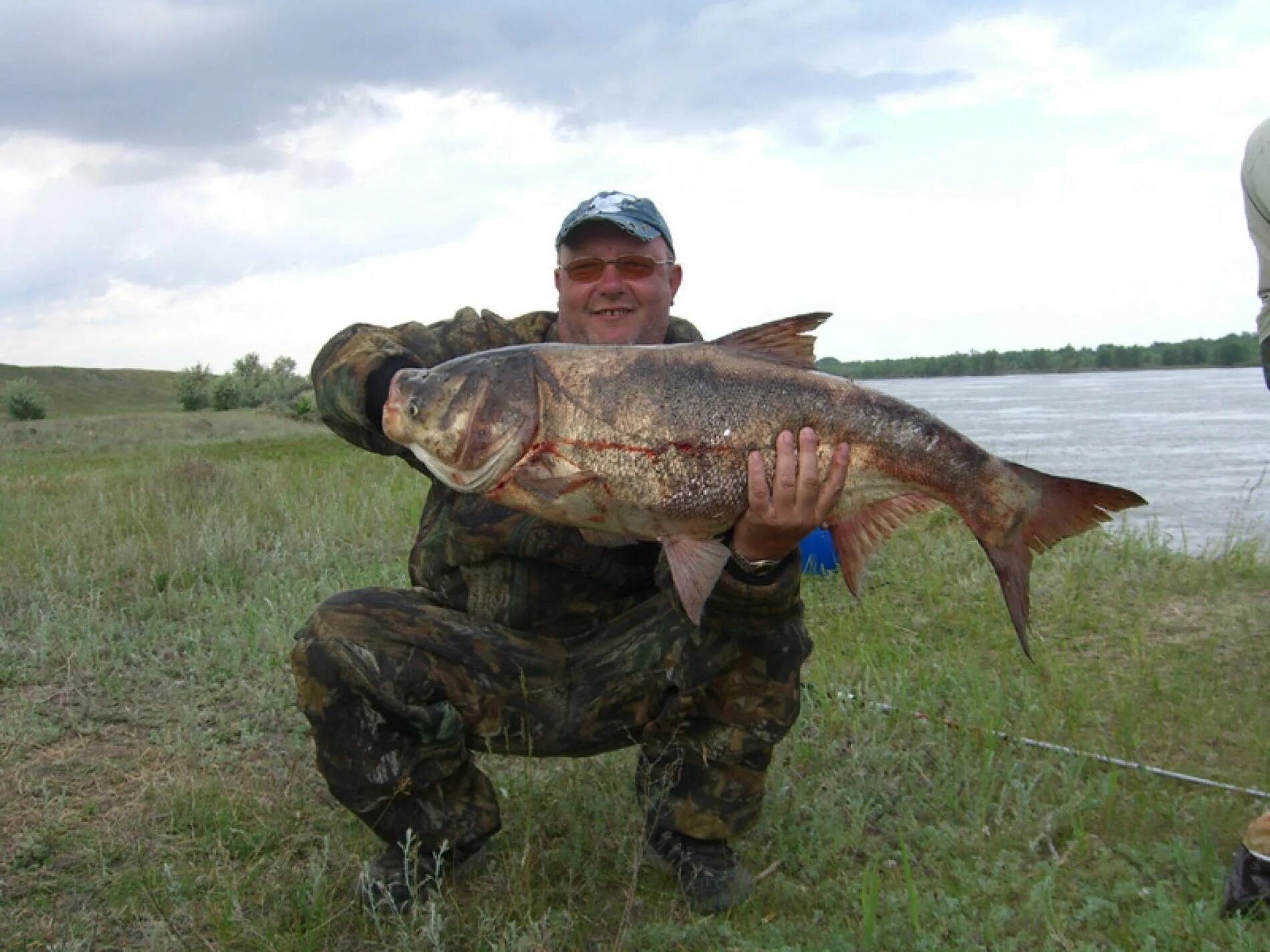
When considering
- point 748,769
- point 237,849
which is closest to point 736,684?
point 748,769

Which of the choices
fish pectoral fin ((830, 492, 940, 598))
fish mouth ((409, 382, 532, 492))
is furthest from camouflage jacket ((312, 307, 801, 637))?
fish mouth ((409, 382, 532, 492))

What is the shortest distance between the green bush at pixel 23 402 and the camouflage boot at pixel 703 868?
165 feet

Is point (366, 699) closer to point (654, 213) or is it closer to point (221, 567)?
point (654, 213)

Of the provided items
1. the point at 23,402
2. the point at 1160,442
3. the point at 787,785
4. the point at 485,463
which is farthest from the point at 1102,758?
the point at 23,402

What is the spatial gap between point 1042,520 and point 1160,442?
567 inches

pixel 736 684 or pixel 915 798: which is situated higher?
pixel 736 684

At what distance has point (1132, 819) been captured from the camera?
11.8 ft

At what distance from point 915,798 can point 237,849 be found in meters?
2.31

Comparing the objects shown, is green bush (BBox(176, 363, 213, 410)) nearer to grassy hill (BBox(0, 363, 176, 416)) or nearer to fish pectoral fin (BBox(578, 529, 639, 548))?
grassy hill (BBox(0, 363, 176, 416))

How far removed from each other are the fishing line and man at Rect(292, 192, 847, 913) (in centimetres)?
106

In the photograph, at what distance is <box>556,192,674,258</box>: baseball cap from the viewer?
3783 mm

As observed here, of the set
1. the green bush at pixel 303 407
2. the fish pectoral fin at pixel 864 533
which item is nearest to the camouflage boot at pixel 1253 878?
the fish pectoral fin at pixel 864 533

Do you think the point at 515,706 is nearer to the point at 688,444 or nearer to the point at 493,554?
the point at 493,554

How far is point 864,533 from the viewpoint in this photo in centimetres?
335
